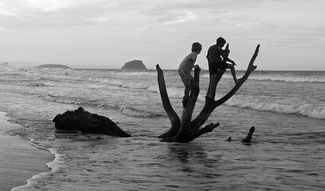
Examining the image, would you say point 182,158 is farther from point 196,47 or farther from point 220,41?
point 220,41

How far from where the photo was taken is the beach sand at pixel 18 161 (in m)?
5.48

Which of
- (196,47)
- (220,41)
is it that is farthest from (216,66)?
(196,47)

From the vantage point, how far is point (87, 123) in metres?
10.7

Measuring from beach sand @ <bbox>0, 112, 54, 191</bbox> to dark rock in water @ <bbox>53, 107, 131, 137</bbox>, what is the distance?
1.71 meters

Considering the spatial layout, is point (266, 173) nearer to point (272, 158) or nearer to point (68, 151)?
point (272, 158)

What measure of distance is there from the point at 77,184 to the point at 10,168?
5.01 feet

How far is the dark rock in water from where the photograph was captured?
10.6 metres

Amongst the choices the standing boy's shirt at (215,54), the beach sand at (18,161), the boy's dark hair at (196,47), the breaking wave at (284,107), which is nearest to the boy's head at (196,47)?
the boy's dark hair at (196,47)

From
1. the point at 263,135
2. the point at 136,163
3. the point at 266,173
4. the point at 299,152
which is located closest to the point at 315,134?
the point at 263,135

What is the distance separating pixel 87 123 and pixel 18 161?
392 cm

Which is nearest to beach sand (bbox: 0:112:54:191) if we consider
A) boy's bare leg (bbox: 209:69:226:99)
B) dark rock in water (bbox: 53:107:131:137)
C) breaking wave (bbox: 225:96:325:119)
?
dark rock in water (bbox: 53:107:131:137)

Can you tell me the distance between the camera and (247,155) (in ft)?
25.9

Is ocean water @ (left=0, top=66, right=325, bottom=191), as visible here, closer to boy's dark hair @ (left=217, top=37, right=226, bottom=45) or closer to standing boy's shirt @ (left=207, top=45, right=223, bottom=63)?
standing boy's shirt @ (left=207, top=45, right=223, bottom=63)

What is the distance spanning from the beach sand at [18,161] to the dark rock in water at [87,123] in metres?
1.71
